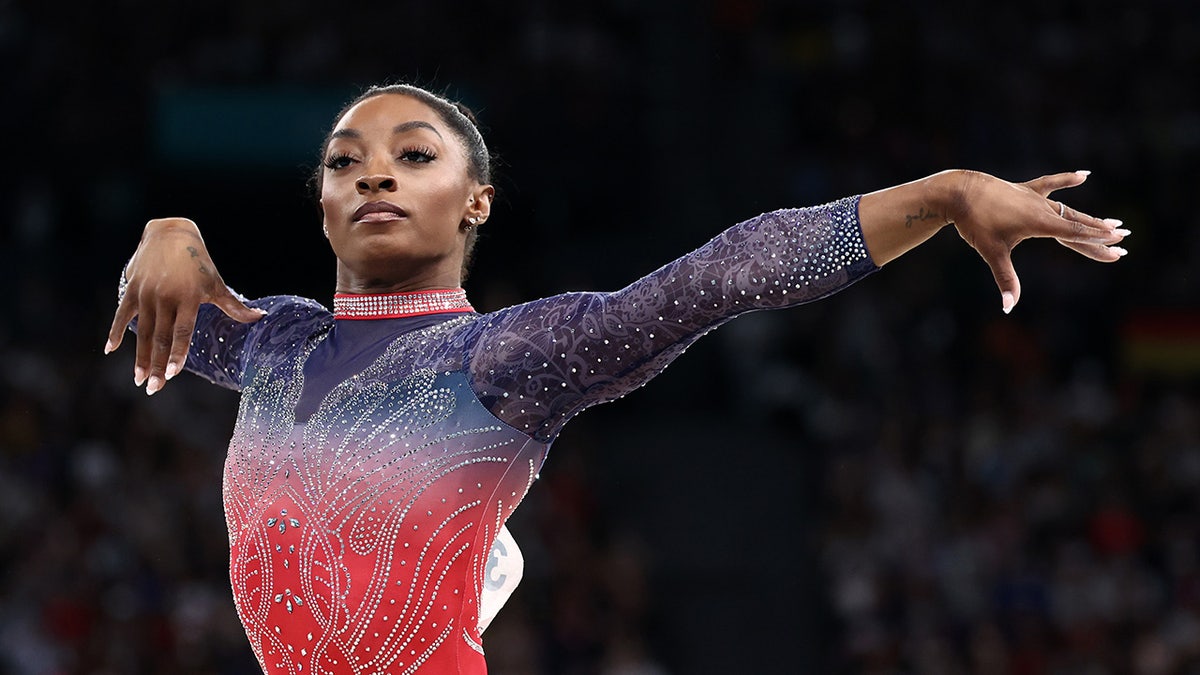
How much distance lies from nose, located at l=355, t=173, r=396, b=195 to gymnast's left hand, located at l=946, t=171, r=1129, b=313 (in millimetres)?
919

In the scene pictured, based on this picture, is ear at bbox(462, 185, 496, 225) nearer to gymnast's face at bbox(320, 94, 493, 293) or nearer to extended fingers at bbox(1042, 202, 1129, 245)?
gymnast's face at bbox(320, 94, 493, 293)

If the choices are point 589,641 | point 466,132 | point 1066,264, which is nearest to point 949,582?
point 589,641

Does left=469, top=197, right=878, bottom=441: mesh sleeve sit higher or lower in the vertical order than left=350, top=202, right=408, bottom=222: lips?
lower

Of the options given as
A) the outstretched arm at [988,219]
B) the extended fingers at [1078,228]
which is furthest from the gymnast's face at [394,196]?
the extended fingers at [1078,228]

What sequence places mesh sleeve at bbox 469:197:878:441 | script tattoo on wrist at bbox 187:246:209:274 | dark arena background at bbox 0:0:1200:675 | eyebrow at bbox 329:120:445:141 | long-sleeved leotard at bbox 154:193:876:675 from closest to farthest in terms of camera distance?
1. mesh sleeve at bbox 469:197:878:441
2. long-sleeved leotard at bbox 154:193:876:675
3. script tattoo on wrist at bbox 187:246:209:274
4. eyebrow at bbox 329:120:445:141
5. dark arena background at bbox 0:0:1200:675

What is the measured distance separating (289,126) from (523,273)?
63.4 inches

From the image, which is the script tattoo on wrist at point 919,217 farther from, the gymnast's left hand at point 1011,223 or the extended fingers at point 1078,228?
the extended fingers at point 1078,228

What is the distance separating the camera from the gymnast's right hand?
7.55 feet

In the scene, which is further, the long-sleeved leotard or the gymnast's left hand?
the long-sleeved leotard

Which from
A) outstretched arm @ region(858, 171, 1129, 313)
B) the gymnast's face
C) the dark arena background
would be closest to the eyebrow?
the gymnast's face

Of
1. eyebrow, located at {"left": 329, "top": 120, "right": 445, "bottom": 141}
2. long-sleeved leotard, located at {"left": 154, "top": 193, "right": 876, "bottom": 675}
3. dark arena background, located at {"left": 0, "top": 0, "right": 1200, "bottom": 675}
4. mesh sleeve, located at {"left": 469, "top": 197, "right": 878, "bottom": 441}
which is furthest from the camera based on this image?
dark arena background, located at {"left": 0, "top": 0, "right": 1200, "bottom": 675}

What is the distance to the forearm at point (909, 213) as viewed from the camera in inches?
83.0

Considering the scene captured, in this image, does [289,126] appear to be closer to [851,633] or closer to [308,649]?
[851,633]

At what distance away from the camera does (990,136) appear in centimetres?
983
